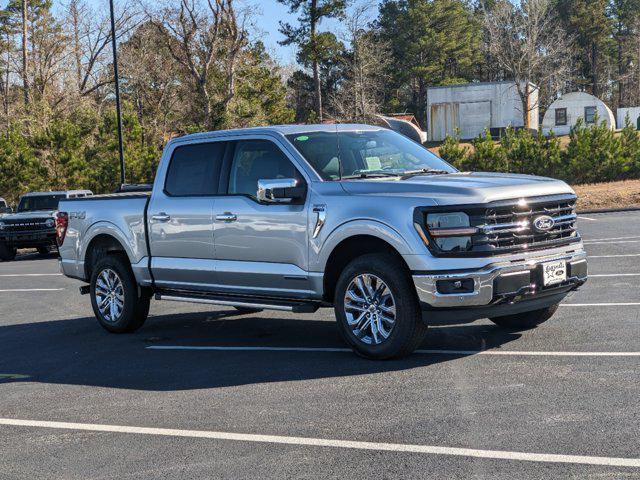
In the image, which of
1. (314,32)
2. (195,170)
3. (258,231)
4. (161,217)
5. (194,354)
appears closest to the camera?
(258,231)

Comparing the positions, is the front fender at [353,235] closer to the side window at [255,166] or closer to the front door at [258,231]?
the front door at [258,231]

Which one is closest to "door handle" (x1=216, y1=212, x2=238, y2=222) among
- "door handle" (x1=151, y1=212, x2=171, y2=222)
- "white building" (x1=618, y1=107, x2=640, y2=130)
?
"door handle" (x1=151, y1=212, x2=171, y2=222)

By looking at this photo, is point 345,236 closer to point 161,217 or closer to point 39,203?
point 161,217

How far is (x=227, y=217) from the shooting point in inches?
340

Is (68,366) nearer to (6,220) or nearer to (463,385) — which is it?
(463,385)

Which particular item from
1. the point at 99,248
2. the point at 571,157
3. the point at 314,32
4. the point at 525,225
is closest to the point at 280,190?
the point at 525,225

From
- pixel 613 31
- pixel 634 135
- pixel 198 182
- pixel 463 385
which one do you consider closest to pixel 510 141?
pixel 634 135

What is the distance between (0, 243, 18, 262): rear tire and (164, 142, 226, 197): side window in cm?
1534

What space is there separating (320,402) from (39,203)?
1961 cm

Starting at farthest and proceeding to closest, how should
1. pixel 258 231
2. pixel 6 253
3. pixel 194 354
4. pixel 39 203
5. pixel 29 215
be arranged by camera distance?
1. pixel 39 203
2. pixel 6 253
3. pixel 29 215
4. pixel 194 354
5. pixel 258 231

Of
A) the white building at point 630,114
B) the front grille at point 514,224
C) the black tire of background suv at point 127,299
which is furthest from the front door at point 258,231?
the white building at point 630,114

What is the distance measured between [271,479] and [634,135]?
1293 inches

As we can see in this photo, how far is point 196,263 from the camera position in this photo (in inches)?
356

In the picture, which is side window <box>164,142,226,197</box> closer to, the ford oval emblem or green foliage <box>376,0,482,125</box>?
the ford oval emblem
